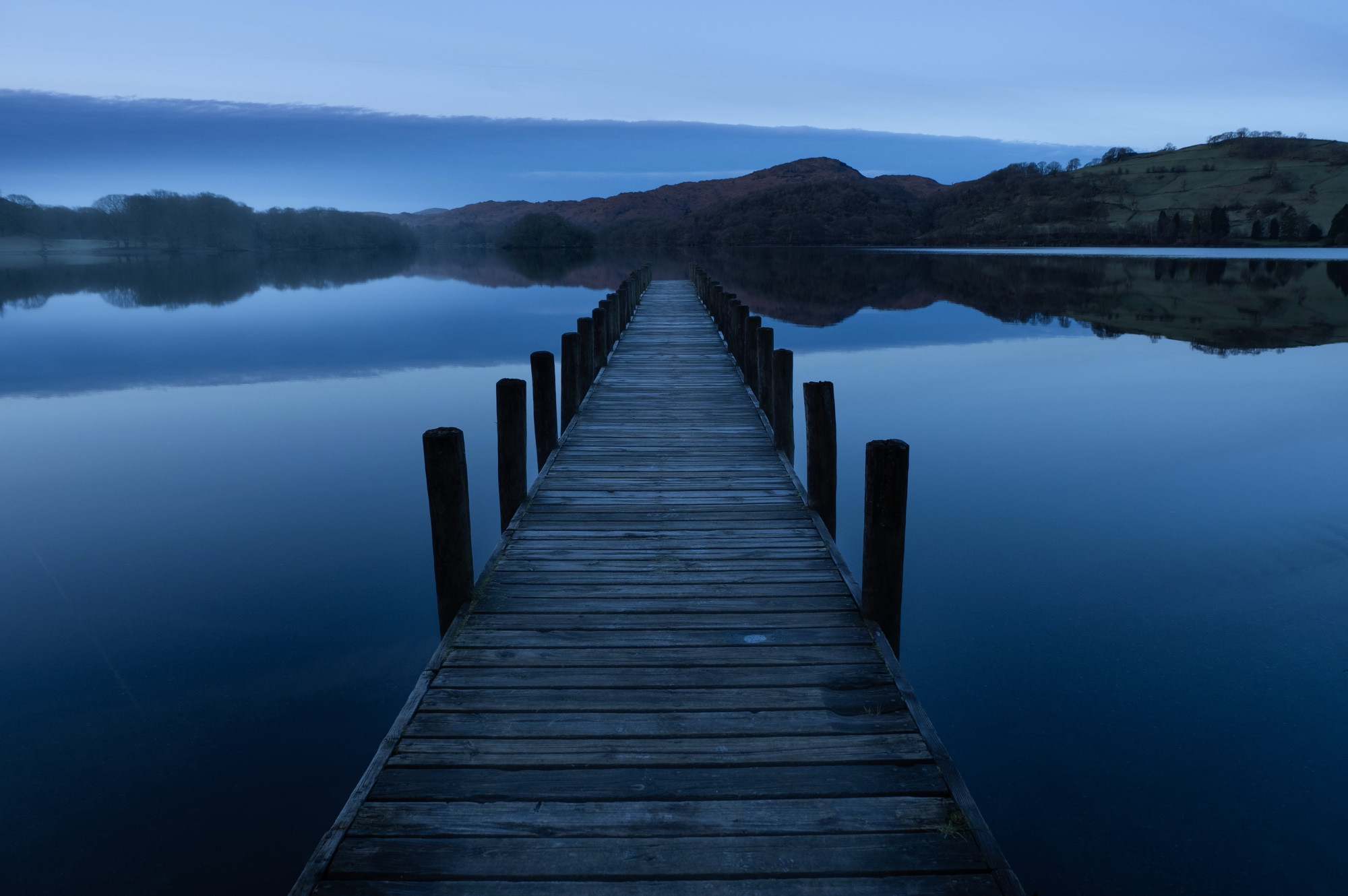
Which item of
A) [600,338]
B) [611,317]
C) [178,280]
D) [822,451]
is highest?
[178,280]

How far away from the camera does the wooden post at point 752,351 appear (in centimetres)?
1100

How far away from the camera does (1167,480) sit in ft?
33.5

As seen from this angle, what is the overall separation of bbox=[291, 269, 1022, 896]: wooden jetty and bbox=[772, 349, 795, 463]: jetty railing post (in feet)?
6.59

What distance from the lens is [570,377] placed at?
9508 mm

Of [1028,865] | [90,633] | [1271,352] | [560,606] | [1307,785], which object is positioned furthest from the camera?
[1271,352]

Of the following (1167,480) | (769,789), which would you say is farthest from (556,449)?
(1167,480)

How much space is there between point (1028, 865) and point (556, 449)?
552 cm

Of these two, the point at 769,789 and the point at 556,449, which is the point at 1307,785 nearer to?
the point at 769,789

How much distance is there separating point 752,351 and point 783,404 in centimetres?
340

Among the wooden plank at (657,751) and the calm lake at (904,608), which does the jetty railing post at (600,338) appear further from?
the wooden plank at (657,751)

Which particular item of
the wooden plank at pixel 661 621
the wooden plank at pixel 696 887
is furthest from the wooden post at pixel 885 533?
the wooden plank at pixel 696 887

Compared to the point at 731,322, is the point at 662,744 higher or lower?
lower

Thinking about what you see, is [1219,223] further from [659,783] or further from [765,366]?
[659,783]

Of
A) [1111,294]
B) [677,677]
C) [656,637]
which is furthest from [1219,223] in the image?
[677,677]
